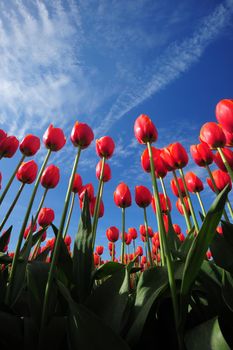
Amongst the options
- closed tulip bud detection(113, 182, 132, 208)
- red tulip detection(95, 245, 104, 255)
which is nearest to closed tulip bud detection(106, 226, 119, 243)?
closed tulip bud detection(113, 182, 132, 208)

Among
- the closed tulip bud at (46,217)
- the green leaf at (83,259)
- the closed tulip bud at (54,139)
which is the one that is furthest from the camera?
the closed tulip bud at (46,217)

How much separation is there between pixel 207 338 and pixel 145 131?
1.35 m

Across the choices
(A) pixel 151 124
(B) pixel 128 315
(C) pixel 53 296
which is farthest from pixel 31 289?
(A) pixel 151 124

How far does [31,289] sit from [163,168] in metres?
1.59

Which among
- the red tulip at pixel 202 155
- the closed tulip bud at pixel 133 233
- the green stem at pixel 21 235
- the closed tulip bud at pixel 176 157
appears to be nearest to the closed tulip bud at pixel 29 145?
the green stem at pixel 21 235

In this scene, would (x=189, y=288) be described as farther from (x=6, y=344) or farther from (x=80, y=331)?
(x=6, y=344)

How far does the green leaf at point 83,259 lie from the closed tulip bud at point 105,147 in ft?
2.69

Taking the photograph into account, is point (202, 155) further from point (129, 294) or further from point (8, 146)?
point (8, 146)

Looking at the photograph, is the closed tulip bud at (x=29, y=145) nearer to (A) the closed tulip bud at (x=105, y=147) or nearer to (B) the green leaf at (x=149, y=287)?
(A) the closed tulip bud at (x=105, y=147)

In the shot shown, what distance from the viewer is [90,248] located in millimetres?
1532

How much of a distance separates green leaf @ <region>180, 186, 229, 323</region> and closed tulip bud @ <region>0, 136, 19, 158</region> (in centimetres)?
230

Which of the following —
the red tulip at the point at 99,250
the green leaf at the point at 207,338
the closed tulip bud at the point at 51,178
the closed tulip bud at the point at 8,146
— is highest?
the red tulip at the point at 99,250

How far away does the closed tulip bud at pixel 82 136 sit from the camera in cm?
203

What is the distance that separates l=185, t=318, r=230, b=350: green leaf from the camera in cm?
89
